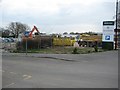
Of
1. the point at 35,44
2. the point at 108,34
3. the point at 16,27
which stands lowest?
the point at 35,44

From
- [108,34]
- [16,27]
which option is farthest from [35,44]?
[16,27]

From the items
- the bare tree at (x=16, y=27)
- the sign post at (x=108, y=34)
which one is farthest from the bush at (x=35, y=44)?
the bare tree at (x=16, y=27)

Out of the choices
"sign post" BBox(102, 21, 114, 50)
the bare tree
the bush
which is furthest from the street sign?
the bare tree

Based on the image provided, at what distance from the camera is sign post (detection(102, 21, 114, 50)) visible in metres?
37.5

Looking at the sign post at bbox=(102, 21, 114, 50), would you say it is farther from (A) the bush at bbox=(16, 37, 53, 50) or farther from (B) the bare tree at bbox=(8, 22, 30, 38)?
Answer: (B) the bare tree at bbox=(8, 22, 30, 38)

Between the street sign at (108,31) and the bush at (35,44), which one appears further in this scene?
→ the street sign at (108,31)

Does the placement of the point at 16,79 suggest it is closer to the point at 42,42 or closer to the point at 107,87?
the point at 107,87

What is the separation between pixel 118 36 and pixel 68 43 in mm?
11732

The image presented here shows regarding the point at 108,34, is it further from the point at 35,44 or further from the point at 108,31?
the point at 35,44

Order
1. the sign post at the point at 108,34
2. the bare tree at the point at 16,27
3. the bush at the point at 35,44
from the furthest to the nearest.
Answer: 1. the bare tree at the point at 16,27
2. the sign post at the point at 108,34
3. the bush at the point at 35,44

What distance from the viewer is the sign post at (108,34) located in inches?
1476

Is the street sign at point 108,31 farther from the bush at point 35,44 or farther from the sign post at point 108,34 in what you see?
the bush at point 35,44

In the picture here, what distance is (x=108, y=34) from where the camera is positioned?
3766 cm

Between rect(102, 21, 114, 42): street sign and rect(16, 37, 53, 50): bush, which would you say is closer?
rect(16, 37, 53, 50): bush
